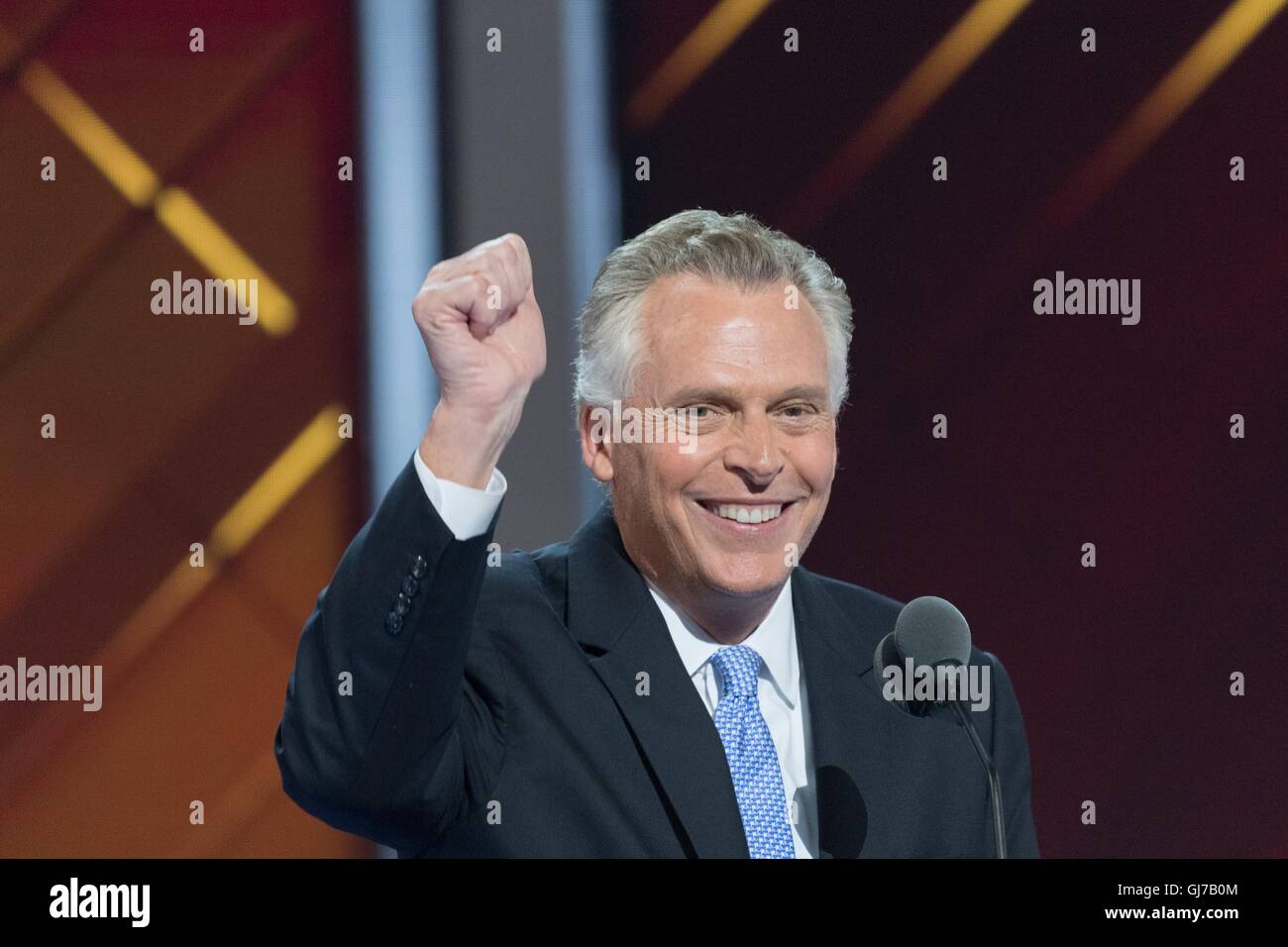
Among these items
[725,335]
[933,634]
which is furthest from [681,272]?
[933,634]

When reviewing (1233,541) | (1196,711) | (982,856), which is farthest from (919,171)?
(982,856)

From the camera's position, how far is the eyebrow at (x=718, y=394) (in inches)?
72.1

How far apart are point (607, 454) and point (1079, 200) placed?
5.09ft

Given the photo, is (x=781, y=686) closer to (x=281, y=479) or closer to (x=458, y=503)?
(x=458, y=503)

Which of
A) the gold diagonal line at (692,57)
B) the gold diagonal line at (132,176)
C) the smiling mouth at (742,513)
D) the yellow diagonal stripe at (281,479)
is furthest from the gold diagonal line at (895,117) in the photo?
the smiling mouth at (742,513)

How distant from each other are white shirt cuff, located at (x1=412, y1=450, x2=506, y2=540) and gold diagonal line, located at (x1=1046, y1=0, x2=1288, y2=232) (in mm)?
1910

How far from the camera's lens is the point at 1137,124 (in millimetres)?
3111

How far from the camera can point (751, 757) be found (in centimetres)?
179

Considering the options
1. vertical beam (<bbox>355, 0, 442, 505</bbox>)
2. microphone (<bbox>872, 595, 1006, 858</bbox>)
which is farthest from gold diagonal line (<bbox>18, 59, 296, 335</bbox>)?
microphone (<bbox>872, 595, 1006, 858</bbox>)

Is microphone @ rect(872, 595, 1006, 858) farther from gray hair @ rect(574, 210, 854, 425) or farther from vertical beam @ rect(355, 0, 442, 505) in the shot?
vertical beam @ rect(355, 0, 442, 505)

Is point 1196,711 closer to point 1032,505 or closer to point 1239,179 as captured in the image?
point 1032,505

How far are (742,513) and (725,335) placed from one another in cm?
21

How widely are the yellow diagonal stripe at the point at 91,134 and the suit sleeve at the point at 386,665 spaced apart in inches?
68.8

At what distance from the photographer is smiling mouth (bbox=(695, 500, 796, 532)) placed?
6.04 ft
